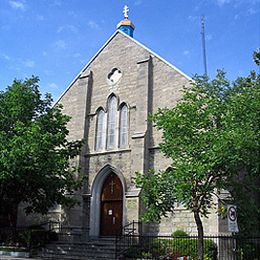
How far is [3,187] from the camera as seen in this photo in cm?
1956

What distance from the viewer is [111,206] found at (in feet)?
75.1

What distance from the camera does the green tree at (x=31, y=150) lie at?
57.7 ft

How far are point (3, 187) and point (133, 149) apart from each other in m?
6.97

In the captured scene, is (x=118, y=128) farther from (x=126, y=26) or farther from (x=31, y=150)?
(x=126, y=26)

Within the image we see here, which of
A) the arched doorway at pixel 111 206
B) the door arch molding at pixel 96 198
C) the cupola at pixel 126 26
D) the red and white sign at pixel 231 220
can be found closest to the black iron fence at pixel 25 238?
the door arch molding at pixel 96 198

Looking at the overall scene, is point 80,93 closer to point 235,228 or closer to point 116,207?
Answer: point 116,207

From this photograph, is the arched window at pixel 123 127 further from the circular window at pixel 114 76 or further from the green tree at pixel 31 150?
the green tree at pixel 31 150

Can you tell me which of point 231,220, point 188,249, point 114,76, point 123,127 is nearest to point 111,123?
point 123,127

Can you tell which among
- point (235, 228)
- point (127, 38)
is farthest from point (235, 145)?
point (127, 38)

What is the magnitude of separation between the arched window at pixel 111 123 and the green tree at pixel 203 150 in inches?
351

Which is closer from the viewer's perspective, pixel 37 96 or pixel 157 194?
pixel 157 194

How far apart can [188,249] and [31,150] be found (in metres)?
8.13

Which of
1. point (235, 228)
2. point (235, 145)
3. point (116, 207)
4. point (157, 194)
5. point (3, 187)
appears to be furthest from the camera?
point (116, 207)

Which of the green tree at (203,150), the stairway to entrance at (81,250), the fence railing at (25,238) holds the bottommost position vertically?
the stairway to entrance at (81,250)
